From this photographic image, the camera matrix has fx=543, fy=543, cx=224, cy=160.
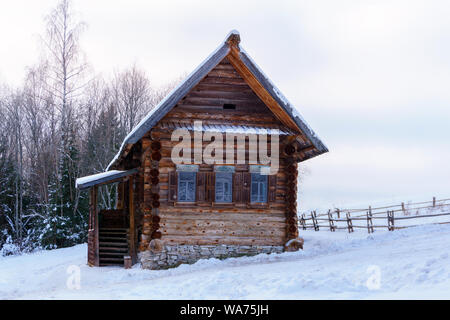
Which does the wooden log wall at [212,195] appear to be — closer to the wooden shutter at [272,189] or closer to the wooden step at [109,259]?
the wooden shutter at [272,189]

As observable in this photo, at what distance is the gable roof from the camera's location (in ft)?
55.7

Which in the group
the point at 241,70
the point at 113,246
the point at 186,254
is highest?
A: the point at 241,70

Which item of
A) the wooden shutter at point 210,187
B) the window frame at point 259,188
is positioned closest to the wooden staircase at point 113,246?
the wooden shutter at point 210,187

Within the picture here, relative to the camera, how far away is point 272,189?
61.5 feet

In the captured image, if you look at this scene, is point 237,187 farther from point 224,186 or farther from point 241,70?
point 241,70

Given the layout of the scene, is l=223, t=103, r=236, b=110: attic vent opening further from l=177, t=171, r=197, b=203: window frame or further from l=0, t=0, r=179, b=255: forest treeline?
l=0, t=0, r=179, b=255: forest treeline

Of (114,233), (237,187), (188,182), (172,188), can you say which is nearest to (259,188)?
(237,187)

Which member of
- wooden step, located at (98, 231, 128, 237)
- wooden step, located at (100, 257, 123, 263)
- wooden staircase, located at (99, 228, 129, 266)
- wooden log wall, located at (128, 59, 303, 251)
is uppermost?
wooden log wall, located at (128, 59, 303, 251)

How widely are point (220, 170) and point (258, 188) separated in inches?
58.6

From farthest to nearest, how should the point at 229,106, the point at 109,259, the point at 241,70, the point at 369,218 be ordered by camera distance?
the point at 369,218 → the point at 109,259 → the point at 229,106 → the point at 241,70

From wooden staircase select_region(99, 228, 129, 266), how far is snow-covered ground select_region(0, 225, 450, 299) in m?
1.03

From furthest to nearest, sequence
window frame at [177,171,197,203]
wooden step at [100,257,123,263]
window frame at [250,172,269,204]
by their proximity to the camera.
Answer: wooden step at [100,257,123,263], window frame at [250,172,269,204], window frame at [177,171,197,203]

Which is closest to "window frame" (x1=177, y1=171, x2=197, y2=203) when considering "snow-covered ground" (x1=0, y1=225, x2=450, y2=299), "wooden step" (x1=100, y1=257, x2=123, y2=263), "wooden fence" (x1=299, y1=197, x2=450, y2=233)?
"snow-covered ground" (x1=0, y1=225, x2=450, y2=299)

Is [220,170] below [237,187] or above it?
above
